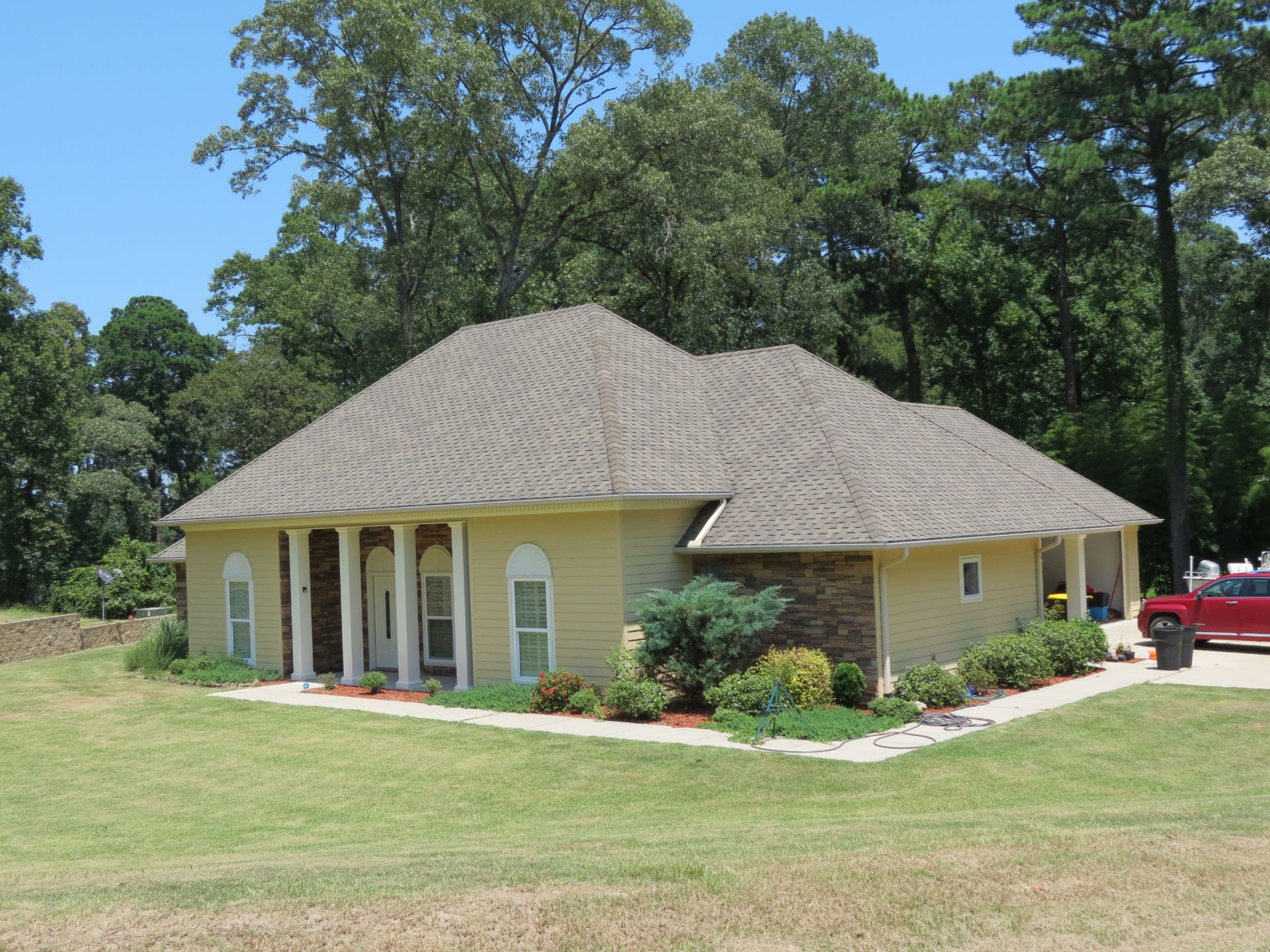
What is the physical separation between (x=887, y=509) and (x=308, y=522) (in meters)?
11.8

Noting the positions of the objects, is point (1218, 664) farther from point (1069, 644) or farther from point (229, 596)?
point (229, 596)

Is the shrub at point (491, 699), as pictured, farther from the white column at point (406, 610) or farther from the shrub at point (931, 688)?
the shrub at point (931, 688)

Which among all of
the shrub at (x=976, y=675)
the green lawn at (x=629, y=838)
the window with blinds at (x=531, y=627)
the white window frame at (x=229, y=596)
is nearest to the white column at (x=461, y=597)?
the window with blinds at (x=531, y=627)

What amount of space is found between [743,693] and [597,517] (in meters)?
3.81

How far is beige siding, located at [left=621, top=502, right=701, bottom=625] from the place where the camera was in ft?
58.3

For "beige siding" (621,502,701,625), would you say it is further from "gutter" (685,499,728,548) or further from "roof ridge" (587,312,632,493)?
"roof ridge" (587,312,632,493)

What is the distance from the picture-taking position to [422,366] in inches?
1045

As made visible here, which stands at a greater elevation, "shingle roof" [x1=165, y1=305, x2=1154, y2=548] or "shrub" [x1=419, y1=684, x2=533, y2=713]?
"shingle roof" [x1=165, y1=305, x2=1154, y2=548]

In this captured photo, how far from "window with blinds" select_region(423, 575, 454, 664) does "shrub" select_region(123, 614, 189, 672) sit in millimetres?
6981

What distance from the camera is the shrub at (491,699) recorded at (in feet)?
58.9

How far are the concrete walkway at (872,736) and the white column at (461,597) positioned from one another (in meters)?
1.19

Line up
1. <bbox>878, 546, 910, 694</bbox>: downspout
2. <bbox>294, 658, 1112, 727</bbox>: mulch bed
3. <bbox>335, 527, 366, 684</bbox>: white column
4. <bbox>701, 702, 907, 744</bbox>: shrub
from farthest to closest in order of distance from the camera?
<bbox>335, 527, 366, 684</bbox>: white column < <bbox>878, 546, 910, 694</bbox>: downspout < <bbox>294, 658, 1112, 727</bbox>: mulch bed < <bbox>701, 702, 907, 744</bbox>: shrub

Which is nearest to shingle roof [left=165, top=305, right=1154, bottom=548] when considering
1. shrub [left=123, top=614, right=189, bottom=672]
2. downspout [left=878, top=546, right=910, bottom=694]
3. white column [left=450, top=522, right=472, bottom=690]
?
downspout [left=878, top=546, right=910, bottom=694]

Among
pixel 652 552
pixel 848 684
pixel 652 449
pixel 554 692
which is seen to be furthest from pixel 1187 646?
pixel 554 692
